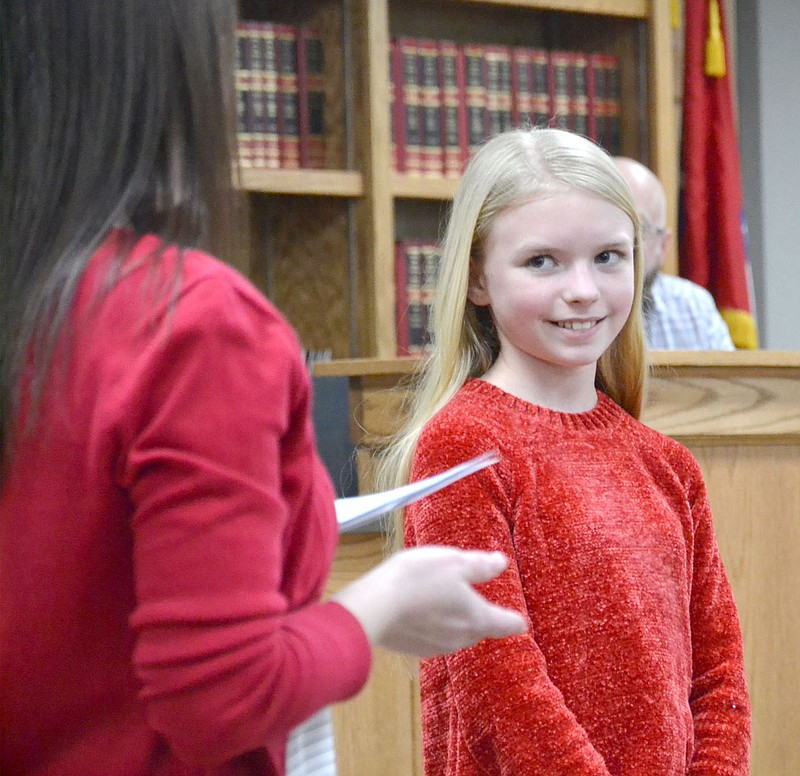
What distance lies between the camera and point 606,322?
4.23ft

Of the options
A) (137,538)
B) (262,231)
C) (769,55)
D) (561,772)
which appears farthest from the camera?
(769,55)

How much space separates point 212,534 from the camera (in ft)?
2.07

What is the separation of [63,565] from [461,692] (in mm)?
575

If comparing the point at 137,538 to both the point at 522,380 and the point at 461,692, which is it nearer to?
the point at 461,692

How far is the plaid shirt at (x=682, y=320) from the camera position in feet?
10.8

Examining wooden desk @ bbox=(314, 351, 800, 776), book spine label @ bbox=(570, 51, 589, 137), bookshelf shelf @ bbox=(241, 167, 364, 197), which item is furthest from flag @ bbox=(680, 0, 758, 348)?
wooden desk @ bbox=(314, 351, 800, 776)

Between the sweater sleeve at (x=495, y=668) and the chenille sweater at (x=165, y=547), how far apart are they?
453 millimetres

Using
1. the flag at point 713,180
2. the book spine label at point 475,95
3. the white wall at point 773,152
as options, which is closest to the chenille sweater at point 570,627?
the book spine label at point 475,95

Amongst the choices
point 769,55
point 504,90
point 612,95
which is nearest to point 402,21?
point 504,90

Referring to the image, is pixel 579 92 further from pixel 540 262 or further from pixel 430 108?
pixel 540 262

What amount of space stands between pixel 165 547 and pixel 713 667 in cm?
81

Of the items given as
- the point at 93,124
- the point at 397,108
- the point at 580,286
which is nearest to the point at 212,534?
the point at 93,124

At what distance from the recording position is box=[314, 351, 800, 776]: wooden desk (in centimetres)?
174

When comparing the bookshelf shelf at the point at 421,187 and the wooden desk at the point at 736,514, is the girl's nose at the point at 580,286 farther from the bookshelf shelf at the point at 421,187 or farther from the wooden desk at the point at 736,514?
the bookshelf shelf at the point at 421,187
